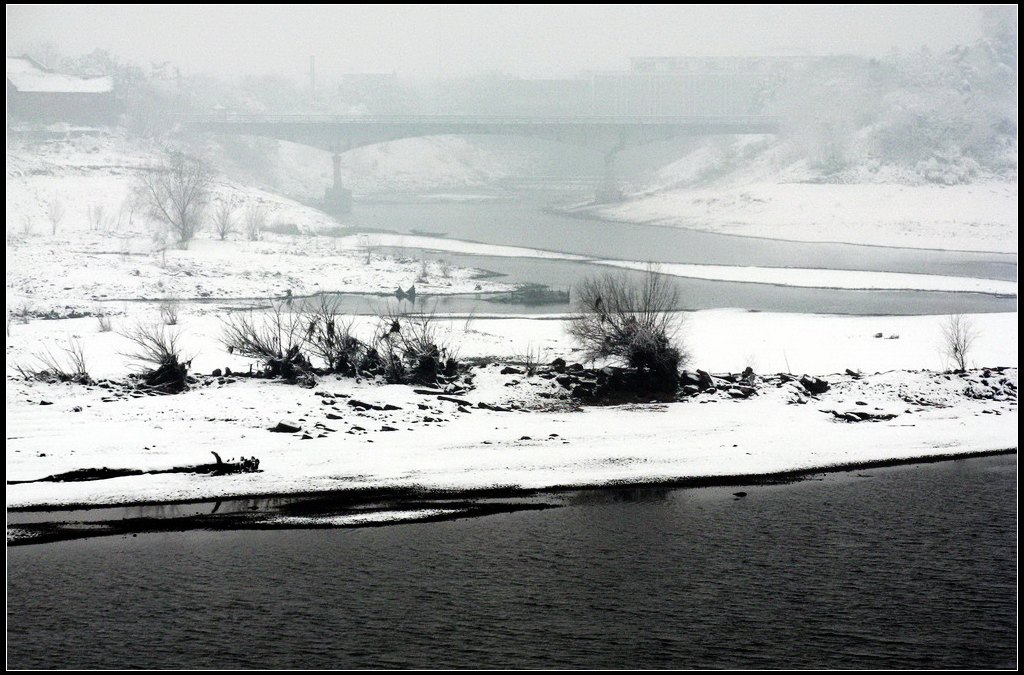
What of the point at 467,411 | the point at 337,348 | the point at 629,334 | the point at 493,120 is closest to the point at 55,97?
the point at 493,120

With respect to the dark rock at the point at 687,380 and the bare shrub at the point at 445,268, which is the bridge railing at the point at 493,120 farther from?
the dark rock at the point at 687,380

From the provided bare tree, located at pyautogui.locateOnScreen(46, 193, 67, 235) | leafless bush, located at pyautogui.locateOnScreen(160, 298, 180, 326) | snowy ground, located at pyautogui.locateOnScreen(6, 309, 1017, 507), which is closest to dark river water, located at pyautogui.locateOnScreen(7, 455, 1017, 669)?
snowy ground, located at pyautogui.locateOnScreen(6, 309, 1017, 507)

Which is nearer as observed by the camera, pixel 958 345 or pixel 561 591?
pixel 561 591

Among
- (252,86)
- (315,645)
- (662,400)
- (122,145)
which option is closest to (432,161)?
(252,86)

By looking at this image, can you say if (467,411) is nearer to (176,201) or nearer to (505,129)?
(176,201)

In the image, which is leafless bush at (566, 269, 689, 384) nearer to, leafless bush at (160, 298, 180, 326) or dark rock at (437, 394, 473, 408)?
dark rock at (437, 394, 473, 408)

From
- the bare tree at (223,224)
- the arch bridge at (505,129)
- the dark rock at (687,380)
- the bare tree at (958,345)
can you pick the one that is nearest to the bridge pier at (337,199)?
the arch bridge at (505,129)

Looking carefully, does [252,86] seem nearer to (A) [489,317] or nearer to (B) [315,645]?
(A) [489,317]
